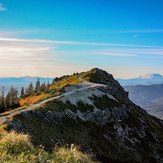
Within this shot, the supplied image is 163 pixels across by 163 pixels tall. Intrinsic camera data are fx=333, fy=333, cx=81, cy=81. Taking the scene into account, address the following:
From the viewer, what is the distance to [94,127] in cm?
10575

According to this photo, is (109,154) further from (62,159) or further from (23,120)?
(62,159)

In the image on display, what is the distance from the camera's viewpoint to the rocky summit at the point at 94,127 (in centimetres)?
7819

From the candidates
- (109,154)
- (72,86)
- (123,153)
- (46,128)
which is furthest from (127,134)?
(46,128)

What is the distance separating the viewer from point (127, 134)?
116938mm

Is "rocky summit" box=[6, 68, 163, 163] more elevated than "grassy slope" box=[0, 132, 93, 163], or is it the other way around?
"grassy slope" box=[0, 132, 93, 163]

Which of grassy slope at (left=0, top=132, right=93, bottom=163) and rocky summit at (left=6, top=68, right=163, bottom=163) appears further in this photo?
rocky summit at (left=6, top=68, right=163, bottom=163)

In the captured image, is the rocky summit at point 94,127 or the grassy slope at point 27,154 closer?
the grassy slope at point 27,154

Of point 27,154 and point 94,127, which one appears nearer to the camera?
point 27,154

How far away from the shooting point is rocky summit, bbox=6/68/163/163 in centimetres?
7819

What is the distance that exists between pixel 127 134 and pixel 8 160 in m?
103

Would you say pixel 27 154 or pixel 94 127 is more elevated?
pixel 27 154

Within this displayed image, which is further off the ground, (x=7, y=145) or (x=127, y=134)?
(x=7, y=145)

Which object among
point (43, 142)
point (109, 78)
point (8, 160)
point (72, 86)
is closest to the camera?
point (8, 160)

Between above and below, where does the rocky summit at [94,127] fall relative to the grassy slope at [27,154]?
below
